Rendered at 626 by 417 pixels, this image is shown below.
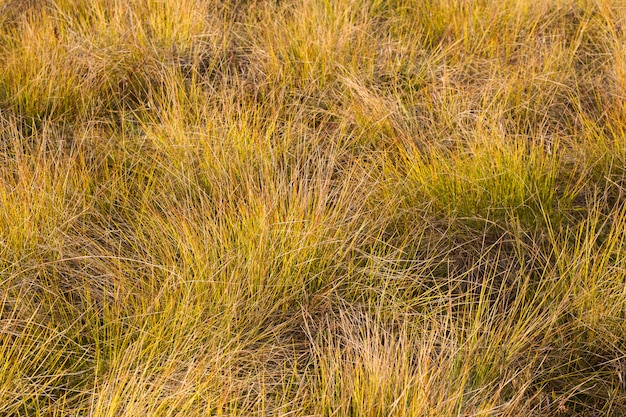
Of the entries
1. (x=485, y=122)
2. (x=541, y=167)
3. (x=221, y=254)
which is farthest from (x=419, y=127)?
(x=221, y=254)

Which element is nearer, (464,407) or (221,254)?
(464,407)

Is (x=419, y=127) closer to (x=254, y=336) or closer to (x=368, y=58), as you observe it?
(x=368, y=58)

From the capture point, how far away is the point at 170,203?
2102 mm

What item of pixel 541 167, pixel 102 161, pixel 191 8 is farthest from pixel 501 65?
pixel 102 161

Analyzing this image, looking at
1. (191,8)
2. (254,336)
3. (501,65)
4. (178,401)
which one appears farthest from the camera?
(191,8)

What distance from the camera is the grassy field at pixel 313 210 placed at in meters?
1.60

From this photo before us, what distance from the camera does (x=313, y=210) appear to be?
1979mm

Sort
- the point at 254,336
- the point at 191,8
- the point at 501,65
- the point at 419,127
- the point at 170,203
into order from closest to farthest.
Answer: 1. the point at 254,336
2. the point at 170,203
3. the point at 419,127
4. the point at 501,65
5. the point at 191,8

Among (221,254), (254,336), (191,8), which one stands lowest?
(254,336)

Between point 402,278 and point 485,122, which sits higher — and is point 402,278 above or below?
below

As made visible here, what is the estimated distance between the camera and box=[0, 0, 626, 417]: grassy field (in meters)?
1.60

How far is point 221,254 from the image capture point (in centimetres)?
182

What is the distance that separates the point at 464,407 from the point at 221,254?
2.23 ft

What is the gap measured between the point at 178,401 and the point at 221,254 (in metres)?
0.47
